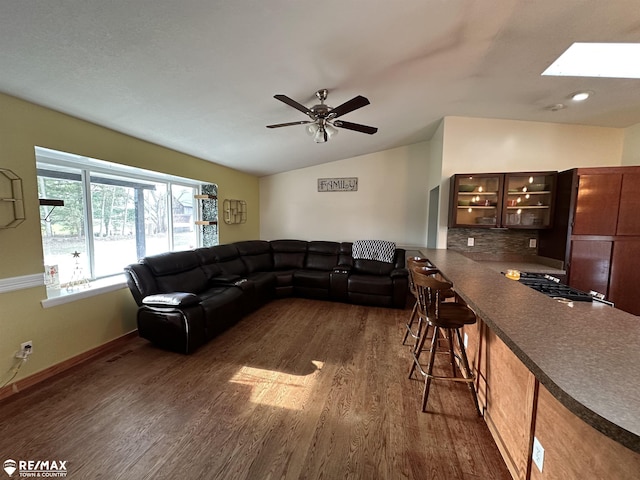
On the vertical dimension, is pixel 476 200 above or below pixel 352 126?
below

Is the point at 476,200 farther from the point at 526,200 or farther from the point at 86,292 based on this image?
the point at 86,292

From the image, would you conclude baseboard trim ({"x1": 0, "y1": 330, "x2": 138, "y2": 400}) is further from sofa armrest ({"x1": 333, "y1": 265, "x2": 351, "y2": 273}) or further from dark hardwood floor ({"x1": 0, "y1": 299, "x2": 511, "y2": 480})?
sofa armrest ({"x1": 333, "y1": 265, "x2": 351, "y2": 273})

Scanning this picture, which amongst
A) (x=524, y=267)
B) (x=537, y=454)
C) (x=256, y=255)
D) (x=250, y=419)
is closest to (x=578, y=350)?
(x=537, y=454)

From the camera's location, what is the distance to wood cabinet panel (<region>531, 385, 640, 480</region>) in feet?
2.72

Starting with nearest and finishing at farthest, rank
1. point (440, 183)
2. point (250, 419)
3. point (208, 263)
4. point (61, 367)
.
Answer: point (250, 419) → point (61, 367) → point (440, 183) → point (208, 263)

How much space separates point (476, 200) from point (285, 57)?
2.84 m

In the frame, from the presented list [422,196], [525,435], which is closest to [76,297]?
[525,435]

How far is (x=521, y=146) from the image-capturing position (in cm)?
343

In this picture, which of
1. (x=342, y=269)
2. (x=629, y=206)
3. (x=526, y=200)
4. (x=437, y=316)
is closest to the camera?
(x=437, y=316)

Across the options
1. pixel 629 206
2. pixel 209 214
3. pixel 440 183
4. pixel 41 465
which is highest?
pixel 440 183

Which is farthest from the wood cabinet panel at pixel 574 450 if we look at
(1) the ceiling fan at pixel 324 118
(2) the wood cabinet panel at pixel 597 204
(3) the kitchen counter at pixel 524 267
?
(2) the wood cabinet panel at pixel 597 204

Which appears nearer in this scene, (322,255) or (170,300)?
(170,300)

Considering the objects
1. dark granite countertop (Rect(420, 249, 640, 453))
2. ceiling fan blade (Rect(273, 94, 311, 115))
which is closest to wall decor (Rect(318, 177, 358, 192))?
ceiling fan blade (Rect(273, 94, 311, 115))

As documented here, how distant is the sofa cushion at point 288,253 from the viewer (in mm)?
5113
